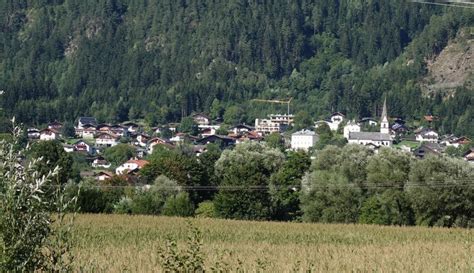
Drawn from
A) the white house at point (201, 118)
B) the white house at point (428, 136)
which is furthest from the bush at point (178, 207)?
the white house at point (201, 118)

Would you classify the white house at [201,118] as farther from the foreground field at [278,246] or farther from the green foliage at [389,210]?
the foreground field at [278,246]

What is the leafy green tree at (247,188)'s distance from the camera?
151ft

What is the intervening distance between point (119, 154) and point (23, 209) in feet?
374

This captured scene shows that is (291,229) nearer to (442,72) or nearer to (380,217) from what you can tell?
(380,217)

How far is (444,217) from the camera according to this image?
41.2 meters

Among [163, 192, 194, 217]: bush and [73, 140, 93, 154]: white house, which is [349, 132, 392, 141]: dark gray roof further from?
[163, 192, 194, 217]: bush

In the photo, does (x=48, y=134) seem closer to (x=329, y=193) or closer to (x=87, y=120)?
(x=87, y=120)

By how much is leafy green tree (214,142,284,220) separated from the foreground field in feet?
28.8

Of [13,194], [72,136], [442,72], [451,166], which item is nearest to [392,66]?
[442,72]

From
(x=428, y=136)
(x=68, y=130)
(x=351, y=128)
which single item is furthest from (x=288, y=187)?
(x=68, y=130)

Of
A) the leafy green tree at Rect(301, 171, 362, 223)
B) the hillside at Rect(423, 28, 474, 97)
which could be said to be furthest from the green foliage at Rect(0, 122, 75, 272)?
the hillside at Rect(423, 28, 474, 97)

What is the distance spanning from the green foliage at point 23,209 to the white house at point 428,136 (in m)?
136

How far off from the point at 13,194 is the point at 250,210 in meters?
37.1

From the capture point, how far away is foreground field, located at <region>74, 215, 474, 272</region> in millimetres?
17172
